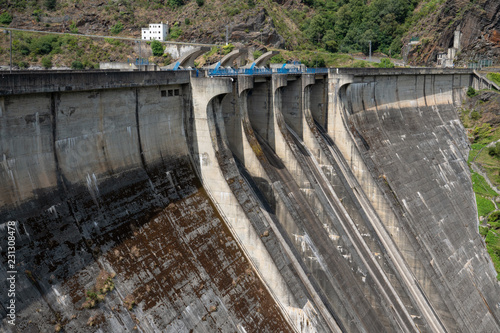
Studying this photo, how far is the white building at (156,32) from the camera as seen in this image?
255 feet

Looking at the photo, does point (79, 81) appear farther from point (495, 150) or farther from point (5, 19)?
point (5, 19)

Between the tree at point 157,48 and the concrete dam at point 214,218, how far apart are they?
5037 centimetres

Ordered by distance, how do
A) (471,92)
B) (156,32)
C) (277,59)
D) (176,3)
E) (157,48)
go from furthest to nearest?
(176,3) < (156,32) < (157,48) < (277,59) < (471,92)

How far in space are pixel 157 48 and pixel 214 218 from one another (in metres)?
61.5

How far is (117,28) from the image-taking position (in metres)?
81.0

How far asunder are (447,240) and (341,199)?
8458 mm

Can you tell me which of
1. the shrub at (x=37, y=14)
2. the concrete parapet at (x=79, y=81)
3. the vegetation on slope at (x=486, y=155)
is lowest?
Answer: the vegetation on slope at (x=486, y=155)

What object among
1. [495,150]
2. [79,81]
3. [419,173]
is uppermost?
[79,81]

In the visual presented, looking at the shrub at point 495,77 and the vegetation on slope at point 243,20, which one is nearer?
the shrub at point 495,77

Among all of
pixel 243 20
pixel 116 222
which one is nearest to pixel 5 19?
pixel 243 20

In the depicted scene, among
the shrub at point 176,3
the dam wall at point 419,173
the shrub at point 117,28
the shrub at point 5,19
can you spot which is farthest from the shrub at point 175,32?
the dam wall at point 419,173

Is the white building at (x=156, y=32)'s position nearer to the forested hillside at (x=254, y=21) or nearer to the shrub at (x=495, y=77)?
the forested hillside at (x=254, y=21)

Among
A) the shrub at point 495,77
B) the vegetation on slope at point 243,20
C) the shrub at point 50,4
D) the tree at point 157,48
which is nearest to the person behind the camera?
the shrub at point 495,77

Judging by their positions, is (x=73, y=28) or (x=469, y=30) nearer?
(x=469, y=30)
